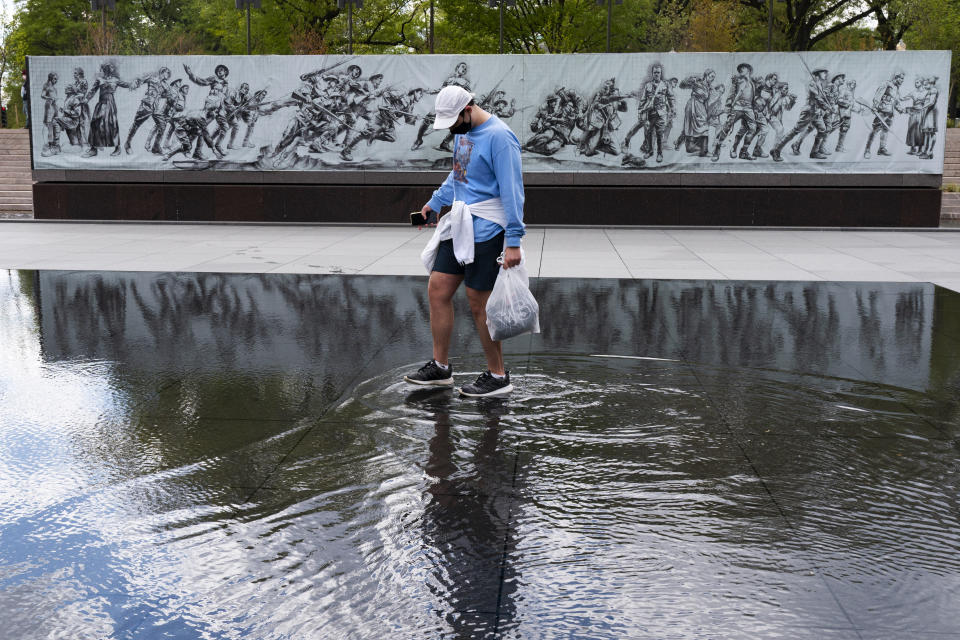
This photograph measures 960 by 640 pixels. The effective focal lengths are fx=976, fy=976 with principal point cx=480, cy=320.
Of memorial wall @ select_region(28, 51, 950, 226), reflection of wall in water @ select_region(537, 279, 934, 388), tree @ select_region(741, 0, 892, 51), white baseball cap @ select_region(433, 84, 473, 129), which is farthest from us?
tree @ select_region(741, 0, 892, 51)

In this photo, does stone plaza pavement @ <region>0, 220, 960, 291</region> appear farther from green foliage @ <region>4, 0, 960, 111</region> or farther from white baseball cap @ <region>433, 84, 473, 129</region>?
green foliage @ <region>4, 0, 960, 111</region>

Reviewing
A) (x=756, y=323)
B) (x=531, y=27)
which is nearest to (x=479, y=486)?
(x=756, y=323)

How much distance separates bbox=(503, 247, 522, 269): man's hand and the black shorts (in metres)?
0.19

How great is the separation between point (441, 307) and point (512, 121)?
1257 centimetres

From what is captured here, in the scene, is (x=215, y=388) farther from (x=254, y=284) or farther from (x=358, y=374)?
(x=254, y=284)

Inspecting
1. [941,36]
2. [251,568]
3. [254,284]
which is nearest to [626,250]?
[254,284]

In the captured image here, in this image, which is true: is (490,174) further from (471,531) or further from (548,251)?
(548,251)

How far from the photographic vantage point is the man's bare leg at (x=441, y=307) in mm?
5473

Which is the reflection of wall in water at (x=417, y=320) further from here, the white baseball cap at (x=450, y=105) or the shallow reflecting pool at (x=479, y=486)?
the white baseball cap at (x=450, y=105)

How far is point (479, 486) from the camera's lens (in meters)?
3.97

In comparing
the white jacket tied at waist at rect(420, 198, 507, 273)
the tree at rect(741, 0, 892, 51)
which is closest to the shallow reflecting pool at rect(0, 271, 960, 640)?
the white jacket tied at waist at rect(420, 198, 507, 273)

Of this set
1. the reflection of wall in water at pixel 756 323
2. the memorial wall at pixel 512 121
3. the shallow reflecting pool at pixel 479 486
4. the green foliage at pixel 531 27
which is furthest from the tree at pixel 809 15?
the shallow reflecting pool at pixel 479 486

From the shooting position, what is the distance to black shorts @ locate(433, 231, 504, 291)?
532 centimetres

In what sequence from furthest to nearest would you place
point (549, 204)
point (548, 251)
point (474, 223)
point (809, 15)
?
point (809, 15), point (549, 204), point (548, 251), point (474, 223)
